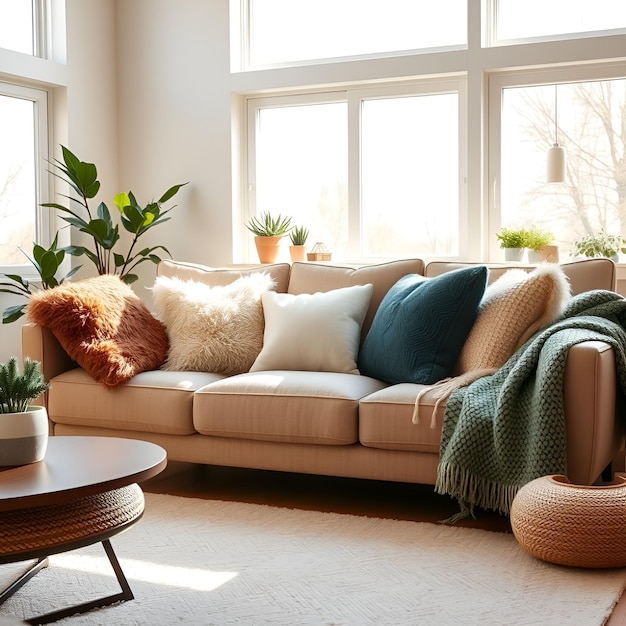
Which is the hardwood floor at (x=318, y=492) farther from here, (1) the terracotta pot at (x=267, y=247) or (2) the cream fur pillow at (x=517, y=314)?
(1) the terracotta pot at (x=267, y=247)

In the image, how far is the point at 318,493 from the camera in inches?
132

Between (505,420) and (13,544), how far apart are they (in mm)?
1534

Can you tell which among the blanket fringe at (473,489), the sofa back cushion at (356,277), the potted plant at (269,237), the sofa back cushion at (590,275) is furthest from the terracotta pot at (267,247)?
the blanket fringe at (473,489)

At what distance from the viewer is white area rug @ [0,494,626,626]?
7.09 ft

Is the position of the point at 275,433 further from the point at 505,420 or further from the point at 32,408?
the point at 32,408

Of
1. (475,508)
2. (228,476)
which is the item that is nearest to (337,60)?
(228,476)

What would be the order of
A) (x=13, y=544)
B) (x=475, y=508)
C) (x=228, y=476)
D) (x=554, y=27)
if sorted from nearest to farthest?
(x=13, y=544) < (x=475, y=508) < (x=228, y=476) < (x=554, y=27)

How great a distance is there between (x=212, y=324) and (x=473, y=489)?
138 cm

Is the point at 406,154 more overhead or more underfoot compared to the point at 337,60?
more underfoot

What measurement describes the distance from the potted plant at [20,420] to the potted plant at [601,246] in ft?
9.94

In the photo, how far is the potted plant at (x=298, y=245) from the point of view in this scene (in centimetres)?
499

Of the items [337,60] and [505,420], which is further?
[337,60]

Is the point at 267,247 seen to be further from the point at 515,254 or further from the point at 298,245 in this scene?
the point at 515,254

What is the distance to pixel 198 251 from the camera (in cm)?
533
